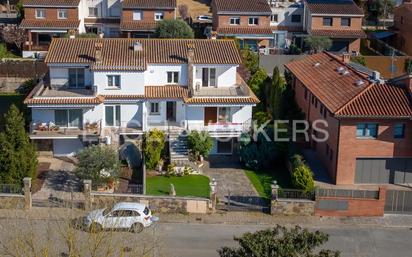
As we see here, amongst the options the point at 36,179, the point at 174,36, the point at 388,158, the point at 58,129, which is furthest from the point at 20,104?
the point at 388,158

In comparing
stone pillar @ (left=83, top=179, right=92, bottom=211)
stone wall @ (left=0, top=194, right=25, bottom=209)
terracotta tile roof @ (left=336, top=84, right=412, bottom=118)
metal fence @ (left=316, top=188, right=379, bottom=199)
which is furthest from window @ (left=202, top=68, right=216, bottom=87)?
stone wall @ (left=0, top=194, right=25, bottom=209)

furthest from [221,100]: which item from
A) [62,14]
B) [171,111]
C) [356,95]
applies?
[62,14]

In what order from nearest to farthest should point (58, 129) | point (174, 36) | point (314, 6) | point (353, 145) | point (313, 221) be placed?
1. point (313, 221)
2. point (353, 145)
3. point (58, 129)
4. point (174, 36)
5. point (314, 6)

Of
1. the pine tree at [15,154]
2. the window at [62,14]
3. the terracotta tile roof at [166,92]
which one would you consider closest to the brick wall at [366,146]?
the terracotta tile roof at [166,92]

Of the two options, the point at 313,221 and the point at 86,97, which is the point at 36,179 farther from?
the point at 313,221

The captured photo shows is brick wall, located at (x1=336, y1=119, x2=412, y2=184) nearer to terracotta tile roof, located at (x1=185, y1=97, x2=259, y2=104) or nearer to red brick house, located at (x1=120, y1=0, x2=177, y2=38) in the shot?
terracotta tile roof, located at (x1=185, y1=97, x2=259, y2=104)

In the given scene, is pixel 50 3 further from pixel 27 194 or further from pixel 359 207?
pixel 359 207

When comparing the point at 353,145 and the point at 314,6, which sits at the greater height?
the point at 314,6

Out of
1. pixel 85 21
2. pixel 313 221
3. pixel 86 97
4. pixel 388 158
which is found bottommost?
pixel 313 221
